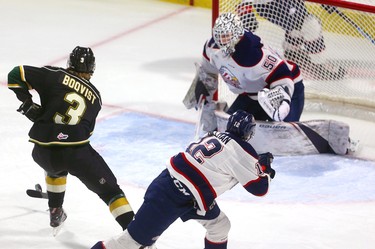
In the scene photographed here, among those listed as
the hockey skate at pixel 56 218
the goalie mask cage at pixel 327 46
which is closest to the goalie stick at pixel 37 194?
the hockey skate at pixel 56 218

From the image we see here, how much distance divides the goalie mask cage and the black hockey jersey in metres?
1.76

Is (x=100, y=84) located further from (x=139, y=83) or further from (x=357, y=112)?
(x=357, y=112)

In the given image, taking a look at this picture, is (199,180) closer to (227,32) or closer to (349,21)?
(227,32)

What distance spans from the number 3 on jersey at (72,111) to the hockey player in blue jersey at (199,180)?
495 millimetres

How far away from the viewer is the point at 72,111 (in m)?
3.82

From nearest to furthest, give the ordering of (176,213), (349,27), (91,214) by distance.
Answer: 1. (176,213)
2. (91,214)
3. (349,27)

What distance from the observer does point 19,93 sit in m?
3.88

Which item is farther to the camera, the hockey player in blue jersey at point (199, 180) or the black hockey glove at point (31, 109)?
the black hockey glove at point (31, 109)

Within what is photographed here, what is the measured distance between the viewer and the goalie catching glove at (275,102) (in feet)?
15.8

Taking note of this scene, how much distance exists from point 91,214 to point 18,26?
353 centimetres

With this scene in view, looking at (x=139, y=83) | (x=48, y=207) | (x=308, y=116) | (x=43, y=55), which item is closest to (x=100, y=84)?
(x=139, y=83)

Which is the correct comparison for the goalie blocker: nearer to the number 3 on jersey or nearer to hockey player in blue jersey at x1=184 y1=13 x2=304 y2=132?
hockey player in blue jersey at x1=184 y1=13 x2=304 y2=132

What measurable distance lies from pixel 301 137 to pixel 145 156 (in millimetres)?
815

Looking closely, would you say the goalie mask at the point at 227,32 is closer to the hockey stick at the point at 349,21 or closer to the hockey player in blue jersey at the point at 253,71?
the hockey player in blue jersey at the point at 253,71
